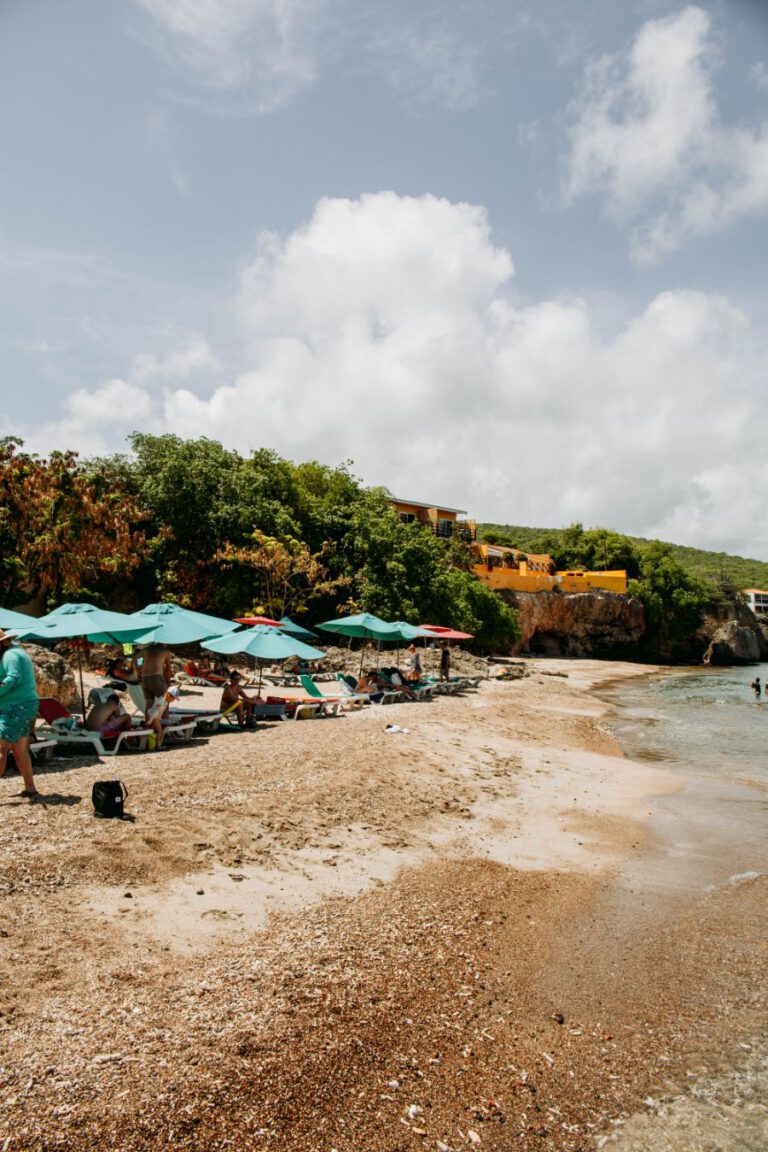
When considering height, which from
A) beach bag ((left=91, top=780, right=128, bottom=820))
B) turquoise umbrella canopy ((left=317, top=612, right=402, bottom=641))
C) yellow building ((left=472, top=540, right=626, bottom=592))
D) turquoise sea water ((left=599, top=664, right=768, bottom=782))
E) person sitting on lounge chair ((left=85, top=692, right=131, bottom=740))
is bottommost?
turquoise sea water ((left=599, top=664, right=768, bottom=782))

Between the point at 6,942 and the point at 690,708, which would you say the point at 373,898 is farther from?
the point at 690,708

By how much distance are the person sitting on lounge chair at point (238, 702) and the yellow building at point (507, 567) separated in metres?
33.3

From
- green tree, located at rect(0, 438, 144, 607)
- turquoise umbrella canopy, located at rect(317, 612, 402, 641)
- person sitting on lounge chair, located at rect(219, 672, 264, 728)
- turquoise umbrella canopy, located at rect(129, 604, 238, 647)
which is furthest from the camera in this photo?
green tree, located at rect(0, 438, 144, 607)

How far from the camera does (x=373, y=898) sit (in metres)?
6.18

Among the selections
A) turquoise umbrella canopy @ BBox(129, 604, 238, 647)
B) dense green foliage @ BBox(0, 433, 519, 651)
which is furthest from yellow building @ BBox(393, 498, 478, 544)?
turquoise umbrella canopy @ BBox(129, 604, 238, 647)

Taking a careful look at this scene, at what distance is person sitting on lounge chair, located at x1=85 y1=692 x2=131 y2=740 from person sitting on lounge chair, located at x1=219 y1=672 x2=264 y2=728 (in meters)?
2.89

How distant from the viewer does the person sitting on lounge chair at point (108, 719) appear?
10.5 m

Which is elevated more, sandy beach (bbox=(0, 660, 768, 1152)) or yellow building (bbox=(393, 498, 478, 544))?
yellow building (bbox=(393, 498, 478, 544))

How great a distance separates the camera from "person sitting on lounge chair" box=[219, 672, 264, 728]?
1355 centimetres

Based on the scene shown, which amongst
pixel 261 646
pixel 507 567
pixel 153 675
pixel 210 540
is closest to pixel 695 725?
pixel 261 646

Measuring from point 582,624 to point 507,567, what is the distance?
8389 millimetres

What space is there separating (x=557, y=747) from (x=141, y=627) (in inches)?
371

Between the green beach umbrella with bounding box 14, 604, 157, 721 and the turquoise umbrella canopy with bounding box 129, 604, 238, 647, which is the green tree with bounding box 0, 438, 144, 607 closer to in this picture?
the turquoise umbrella canopy with bounding box 129, 604, 238, 647

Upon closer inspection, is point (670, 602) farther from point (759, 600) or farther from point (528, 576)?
point (759, 600)
